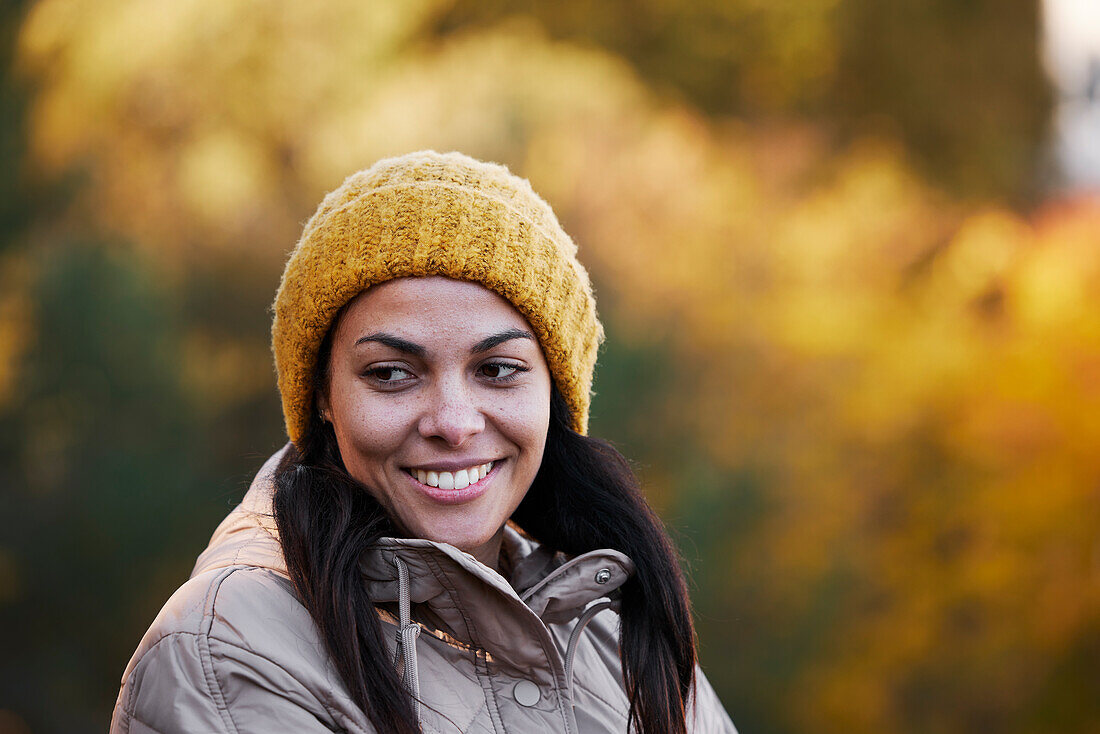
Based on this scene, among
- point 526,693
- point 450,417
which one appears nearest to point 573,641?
point 526,693

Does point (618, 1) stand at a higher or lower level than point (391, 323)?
higher

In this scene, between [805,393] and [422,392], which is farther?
[805,393]

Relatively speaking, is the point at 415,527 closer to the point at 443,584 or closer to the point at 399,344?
the point at 443,584

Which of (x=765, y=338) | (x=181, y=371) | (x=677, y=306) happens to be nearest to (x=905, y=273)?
(x=765, y=338)

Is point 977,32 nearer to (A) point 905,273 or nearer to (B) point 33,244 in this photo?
(A) point 905,273

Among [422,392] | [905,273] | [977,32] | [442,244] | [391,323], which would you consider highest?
[977,32]

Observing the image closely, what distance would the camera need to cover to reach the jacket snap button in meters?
1.47

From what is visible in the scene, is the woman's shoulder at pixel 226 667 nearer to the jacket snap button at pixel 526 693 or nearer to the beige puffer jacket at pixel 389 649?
the beige puffer jacket at pixel 389 649

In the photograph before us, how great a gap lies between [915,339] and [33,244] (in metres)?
3.19

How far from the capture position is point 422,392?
1.53 meters

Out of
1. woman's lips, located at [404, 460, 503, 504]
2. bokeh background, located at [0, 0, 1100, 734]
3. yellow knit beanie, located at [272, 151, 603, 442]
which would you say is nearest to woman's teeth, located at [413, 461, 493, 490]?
woman's lips, located at [404, 460, 503, 504]

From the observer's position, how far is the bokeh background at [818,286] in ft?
12.4

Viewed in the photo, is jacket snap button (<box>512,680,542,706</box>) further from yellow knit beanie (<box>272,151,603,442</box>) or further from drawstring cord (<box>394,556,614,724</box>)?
yellow knit beanie (<box>272,151,603,442</box>)

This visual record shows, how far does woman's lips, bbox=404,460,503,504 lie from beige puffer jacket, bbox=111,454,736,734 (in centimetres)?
13
